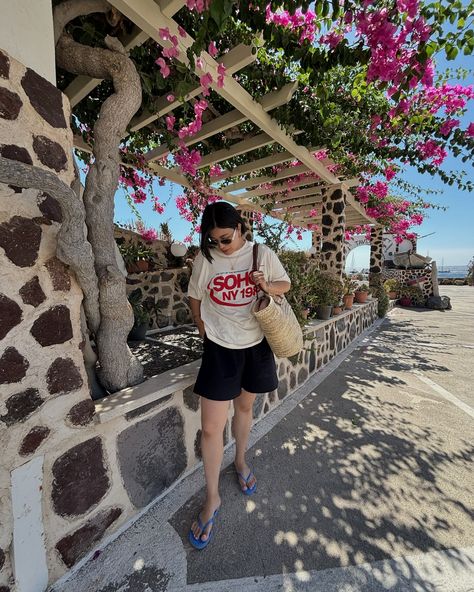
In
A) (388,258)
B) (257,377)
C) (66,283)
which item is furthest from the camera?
(388,258)

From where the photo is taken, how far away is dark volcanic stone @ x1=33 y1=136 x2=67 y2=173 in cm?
116

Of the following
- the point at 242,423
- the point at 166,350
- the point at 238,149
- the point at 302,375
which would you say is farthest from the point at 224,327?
the point at 238,149

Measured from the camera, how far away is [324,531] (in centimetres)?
153

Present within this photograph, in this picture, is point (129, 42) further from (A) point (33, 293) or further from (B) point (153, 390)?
(B) point (153, 390)

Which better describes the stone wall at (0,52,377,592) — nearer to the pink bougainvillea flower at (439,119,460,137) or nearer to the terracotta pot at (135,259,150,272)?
the terracotta pot at (135,259,150,272)

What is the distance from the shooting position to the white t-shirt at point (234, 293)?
1.55m

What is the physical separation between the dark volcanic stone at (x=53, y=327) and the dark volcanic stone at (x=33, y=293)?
0.21 feet

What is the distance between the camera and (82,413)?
1.31 meters

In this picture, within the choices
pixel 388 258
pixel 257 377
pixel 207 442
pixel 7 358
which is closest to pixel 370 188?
pixel 257 377

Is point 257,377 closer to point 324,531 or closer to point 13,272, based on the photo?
point 324,531

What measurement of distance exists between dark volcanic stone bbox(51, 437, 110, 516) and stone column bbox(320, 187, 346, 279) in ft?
18.2

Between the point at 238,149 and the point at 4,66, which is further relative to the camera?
the point at 238,149

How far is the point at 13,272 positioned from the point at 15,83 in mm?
764

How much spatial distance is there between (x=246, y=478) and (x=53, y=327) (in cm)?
156
